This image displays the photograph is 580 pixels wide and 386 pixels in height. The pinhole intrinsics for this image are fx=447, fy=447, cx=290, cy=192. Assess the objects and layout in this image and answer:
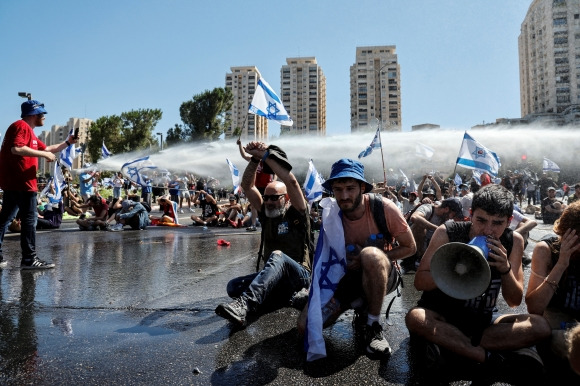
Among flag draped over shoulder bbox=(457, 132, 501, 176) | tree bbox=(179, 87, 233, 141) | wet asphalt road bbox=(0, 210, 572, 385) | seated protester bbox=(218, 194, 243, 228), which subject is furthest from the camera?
tree bbox=(179, 87, 233, 141)

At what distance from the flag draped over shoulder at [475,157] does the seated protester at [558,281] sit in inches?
353

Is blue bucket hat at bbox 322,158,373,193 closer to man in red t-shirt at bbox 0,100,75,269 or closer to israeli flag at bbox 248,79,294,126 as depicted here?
man in red t-shirt at bbox 0,100,75,269

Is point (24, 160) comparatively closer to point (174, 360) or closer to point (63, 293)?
point (63, 293)

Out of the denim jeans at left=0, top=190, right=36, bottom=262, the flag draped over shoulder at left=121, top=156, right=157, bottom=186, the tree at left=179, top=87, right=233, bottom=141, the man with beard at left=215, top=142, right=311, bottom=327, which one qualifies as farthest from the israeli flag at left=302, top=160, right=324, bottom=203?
the tree at left=179, top=87, right=233, bottom=141

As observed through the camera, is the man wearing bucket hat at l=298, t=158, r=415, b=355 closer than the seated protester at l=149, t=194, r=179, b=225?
Yes

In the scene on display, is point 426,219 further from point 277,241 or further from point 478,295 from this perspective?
point 478,295

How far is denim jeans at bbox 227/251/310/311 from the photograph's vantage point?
11.1 feet

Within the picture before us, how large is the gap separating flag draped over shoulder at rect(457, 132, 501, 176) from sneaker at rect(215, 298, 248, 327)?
9.36m

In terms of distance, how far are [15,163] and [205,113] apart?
55953 mm

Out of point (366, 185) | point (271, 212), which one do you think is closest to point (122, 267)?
point (271, 212)

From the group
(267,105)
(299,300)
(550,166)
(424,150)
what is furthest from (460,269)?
(550,166)

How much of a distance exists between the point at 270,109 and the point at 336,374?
8.57 meters

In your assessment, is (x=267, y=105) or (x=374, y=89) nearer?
(x=267, y=105)

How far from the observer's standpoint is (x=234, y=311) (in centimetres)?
316
